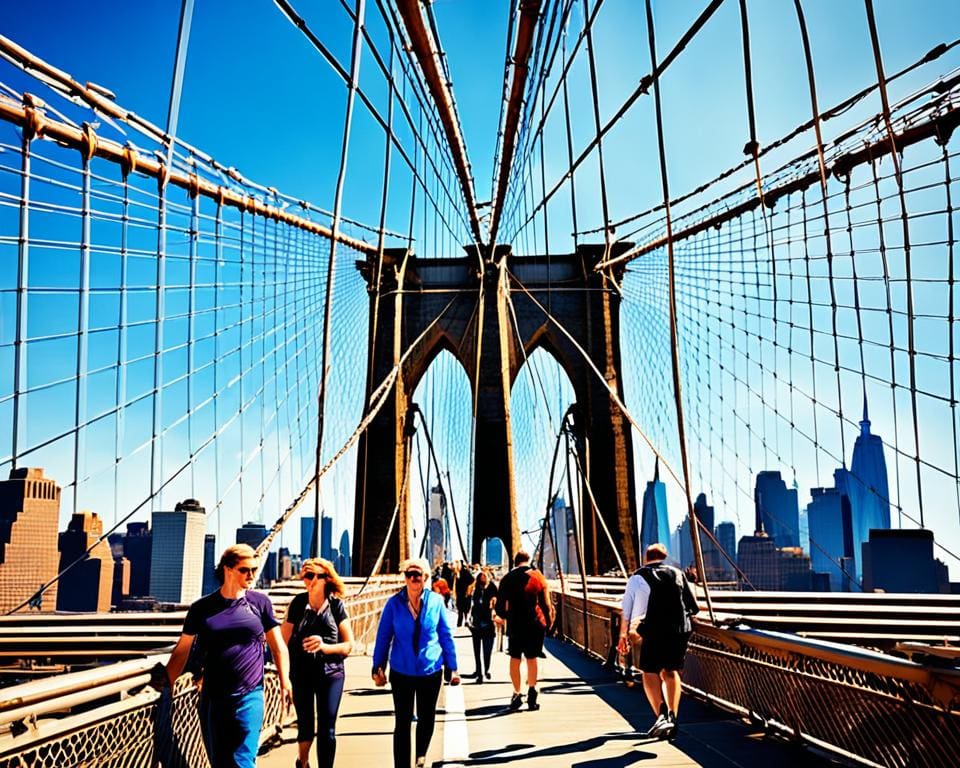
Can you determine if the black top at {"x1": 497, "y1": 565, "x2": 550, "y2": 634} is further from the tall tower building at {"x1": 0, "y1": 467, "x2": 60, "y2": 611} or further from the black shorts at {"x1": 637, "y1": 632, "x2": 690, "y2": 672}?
the tall tower building at {"x1": 0, "y1": 467, "x2": 60, "y2": 611}

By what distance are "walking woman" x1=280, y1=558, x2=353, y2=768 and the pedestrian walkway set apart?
0.48 m

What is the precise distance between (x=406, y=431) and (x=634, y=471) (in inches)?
271

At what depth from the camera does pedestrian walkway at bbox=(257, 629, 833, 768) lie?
4.27 m

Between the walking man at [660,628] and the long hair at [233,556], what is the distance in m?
2.38

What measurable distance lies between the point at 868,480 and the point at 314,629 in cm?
9234

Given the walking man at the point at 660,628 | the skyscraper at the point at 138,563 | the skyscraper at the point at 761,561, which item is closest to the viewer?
the walking man at the point at 660,628

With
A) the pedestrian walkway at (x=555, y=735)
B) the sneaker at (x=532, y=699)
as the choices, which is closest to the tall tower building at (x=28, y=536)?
the pedestrian walkway at (x=555, y=735)

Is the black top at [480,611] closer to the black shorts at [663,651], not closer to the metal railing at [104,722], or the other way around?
the black shorts at [663,651]

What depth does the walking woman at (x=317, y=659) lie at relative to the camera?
3.85 metres

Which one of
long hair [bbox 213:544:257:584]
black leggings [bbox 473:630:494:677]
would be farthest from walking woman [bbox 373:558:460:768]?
black leggings [bbox 473:630:494:677]

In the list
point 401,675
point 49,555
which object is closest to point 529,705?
point 401,675

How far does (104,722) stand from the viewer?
2922mm

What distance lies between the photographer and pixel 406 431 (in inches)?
1049

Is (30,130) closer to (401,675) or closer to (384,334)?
(401,675)
